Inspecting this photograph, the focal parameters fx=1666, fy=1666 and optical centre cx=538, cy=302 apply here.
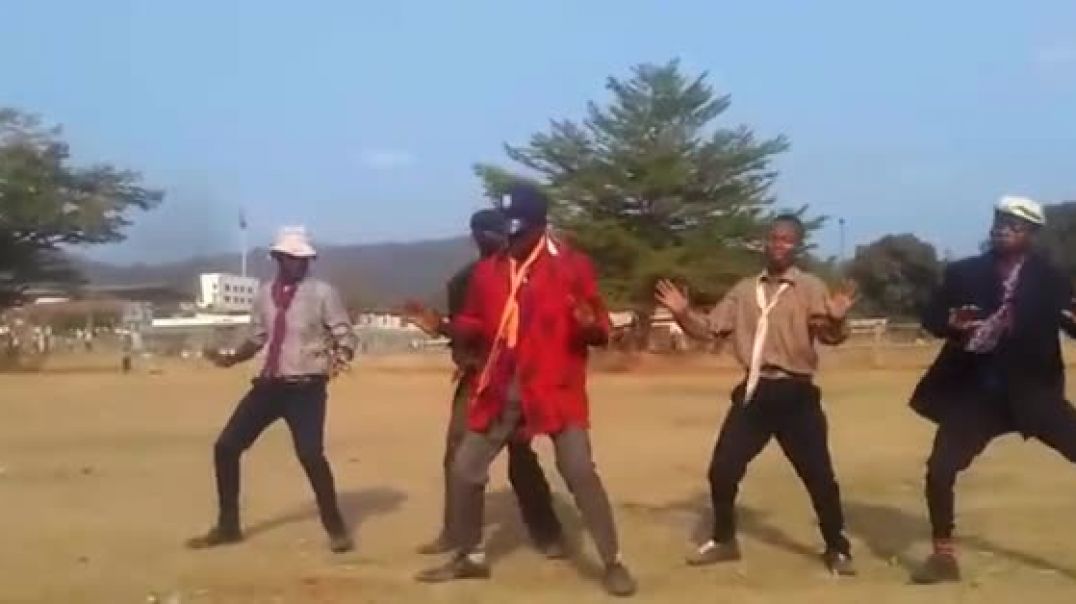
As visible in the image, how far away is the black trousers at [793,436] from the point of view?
26.2 ft

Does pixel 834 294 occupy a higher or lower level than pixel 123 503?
higher

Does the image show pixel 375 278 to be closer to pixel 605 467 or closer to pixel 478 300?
pixel 605 467

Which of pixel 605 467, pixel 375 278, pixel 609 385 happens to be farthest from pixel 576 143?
pixel 375 278

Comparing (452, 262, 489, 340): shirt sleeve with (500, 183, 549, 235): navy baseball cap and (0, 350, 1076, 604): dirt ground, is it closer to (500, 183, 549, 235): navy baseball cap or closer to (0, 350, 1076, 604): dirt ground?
(500, 183, 549, 235): navy baseball cap

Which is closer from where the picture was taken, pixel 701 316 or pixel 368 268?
pixel 701 316

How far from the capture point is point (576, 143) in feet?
147

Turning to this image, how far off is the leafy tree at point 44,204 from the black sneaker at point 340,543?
134ft

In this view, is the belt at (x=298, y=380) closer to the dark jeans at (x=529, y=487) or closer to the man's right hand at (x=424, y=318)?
the dark jeans at (x=529, y=487)

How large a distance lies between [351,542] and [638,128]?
36275mm

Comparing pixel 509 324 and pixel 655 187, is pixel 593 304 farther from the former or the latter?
pixel 655 187

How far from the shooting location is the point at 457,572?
789 centimetres

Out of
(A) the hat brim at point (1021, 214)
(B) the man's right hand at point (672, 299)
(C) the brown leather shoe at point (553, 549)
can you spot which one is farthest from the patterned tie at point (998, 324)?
(C) the brown leather shoe at point (553, 549)

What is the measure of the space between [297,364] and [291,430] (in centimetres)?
38

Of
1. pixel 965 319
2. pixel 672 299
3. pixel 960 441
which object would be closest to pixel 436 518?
pixel 672 299
